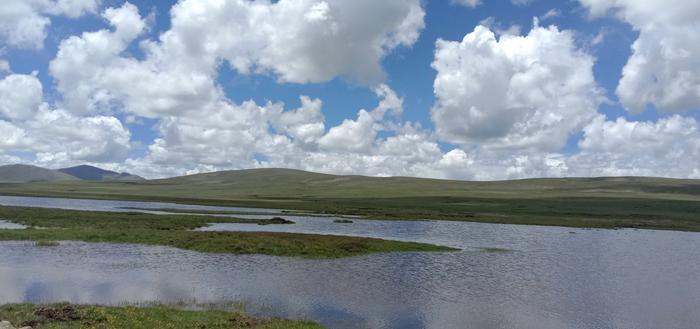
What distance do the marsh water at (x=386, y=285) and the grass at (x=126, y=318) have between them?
3.32 m

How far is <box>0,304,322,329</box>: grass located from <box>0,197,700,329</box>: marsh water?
3323 mm

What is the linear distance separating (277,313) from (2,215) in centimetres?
7746

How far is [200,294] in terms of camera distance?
115 ft

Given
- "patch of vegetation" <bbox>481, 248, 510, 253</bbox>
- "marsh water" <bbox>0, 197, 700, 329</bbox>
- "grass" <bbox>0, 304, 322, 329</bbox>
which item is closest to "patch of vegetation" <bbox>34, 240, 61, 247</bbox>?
"marsh water" <bbox>0, 197, 700, 329</bbox>

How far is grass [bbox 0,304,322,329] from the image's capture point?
79.6ft

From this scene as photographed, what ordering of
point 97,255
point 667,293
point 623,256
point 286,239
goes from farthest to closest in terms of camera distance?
1. point 623,256
2. point 286,239
3. point 97,255
4. point 667,293

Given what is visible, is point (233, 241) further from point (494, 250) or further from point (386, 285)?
point (494, 250)

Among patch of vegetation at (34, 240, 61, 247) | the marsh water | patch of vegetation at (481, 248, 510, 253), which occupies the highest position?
patch of vegetation at (34, 240, 61, 247)

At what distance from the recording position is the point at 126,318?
26.1 metres

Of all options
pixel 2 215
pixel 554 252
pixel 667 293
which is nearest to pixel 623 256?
pixel 554 252

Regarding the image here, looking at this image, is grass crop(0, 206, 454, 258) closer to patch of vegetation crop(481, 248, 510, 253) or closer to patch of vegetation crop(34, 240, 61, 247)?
patch of vegetation crop(34, 240, 61, 247)

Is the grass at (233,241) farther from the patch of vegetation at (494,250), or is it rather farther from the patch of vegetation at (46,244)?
the patch of vegetation at (494,250)

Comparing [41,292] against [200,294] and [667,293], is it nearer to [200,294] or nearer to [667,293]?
[200,294]

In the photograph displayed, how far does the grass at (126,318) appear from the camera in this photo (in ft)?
79.6
